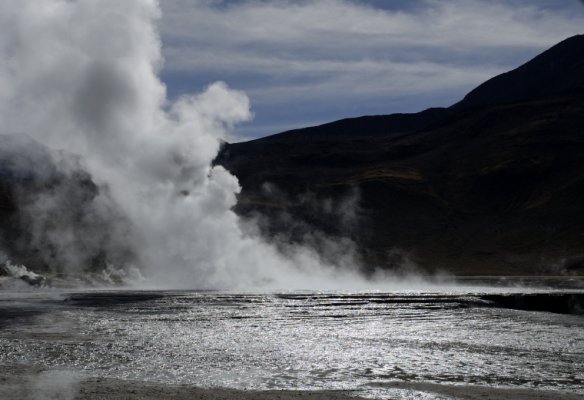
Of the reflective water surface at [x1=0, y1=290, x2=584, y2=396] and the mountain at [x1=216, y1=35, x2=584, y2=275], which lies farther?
the mountain at [x1=216, y1=35, x2=584, y2=275]

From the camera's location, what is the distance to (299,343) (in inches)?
1176

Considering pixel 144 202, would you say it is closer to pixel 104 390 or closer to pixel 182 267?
pixel 182 267

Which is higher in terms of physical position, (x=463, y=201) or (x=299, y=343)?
(x=463, y=201)

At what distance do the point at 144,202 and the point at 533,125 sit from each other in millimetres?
133916

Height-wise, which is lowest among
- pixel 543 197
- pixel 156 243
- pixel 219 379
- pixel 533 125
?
pixel 219 379

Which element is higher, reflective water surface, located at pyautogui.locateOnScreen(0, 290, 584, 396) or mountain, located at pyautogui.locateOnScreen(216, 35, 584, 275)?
mountain, located at pyautogui.locateOnScreen(216, 35, 584, 275)

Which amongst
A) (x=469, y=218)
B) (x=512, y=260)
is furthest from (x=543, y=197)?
(x=512, y=260)

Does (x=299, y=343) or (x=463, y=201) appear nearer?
(x=299, y=343)

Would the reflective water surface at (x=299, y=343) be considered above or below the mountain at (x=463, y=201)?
below

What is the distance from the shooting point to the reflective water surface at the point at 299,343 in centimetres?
2220

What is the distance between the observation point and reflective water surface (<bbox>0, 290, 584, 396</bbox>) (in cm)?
2220

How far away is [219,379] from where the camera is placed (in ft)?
70.3

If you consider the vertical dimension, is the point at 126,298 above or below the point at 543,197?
below

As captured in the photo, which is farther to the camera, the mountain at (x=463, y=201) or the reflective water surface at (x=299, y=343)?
the mountain at (x=463, y=201)
